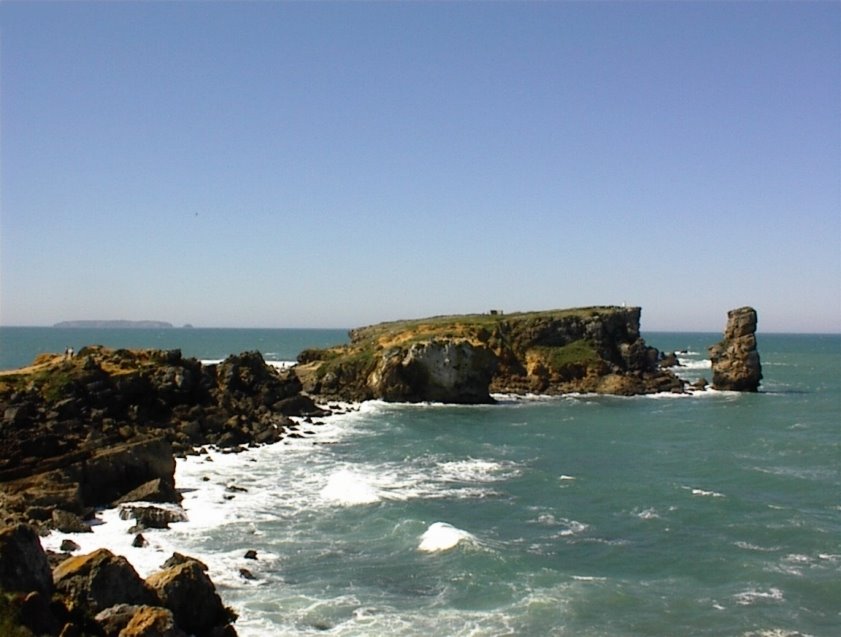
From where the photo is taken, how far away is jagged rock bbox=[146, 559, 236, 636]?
2184cm

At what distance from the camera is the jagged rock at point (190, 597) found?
21844mm

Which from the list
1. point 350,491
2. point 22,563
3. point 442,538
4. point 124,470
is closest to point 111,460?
point 124,470

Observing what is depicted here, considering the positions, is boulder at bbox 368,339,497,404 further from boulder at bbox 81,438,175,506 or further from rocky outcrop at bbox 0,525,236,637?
rocky outcrop at bbox 0,525,236,637

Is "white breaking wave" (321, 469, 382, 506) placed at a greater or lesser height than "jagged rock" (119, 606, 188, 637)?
lesser

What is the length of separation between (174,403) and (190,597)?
48.2 meters

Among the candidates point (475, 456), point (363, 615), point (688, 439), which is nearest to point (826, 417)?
point (688, 439)

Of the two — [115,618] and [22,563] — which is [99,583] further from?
[22,563]

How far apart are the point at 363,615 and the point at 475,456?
3330 cm

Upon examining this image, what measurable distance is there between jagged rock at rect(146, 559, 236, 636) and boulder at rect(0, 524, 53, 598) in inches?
130

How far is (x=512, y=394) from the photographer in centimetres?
10638

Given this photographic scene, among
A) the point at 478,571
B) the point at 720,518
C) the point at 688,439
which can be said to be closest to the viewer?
the point at 478,571

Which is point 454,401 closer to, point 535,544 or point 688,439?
point 688,439

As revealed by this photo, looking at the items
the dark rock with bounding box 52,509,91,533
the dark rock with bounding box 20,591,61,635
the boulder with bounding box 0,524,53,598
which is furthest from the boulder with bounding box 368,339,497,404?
the dark rock with bounding box 20,591,61,635

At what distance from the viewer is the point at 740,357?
107438mm
